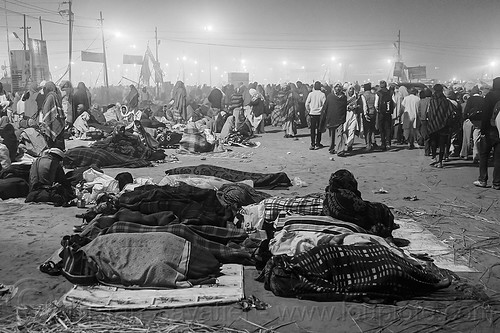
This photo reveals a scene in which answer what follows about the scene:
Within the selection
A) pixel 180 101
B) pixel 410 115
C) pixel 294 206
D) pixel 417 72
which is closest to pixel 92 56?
pixel 180 101

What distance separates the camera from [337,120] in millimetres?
11797

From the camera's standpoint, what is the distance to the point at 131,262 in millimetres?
4066

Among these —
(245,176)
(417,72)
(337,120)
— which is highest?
(417,72)

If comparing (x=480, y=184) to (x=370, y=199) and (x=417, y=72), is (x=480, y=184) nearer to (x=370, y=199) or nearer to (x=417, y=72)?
(x=370, y=199)

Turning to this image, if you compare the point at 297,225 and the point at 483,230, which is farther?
the point at 483,230

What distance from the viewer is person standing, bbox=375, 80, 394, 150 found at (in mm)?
12297

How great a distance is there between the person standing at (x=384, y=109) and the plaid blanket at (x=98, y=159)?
6.27 m

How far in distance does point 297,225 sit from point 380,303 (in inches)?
47.2

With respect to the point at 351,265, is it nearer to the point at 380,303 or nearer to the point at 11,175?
the point at 380,303

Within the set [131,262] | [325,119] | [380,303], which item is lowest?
[380,303]

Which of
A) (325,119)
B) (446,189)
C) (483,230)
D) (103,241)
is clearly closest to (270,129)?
(325,119)

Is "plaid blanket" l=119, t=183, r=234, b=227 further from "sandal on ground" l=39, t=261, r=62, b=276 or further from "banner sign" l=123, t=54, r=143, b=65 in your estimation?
"banner sign" l=123, t=54, r=143, b=65

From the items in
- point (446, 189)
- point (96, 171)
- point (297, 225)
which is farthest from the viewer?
point (446, 189)

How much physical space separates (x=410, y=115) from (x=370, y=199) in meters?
6.16
